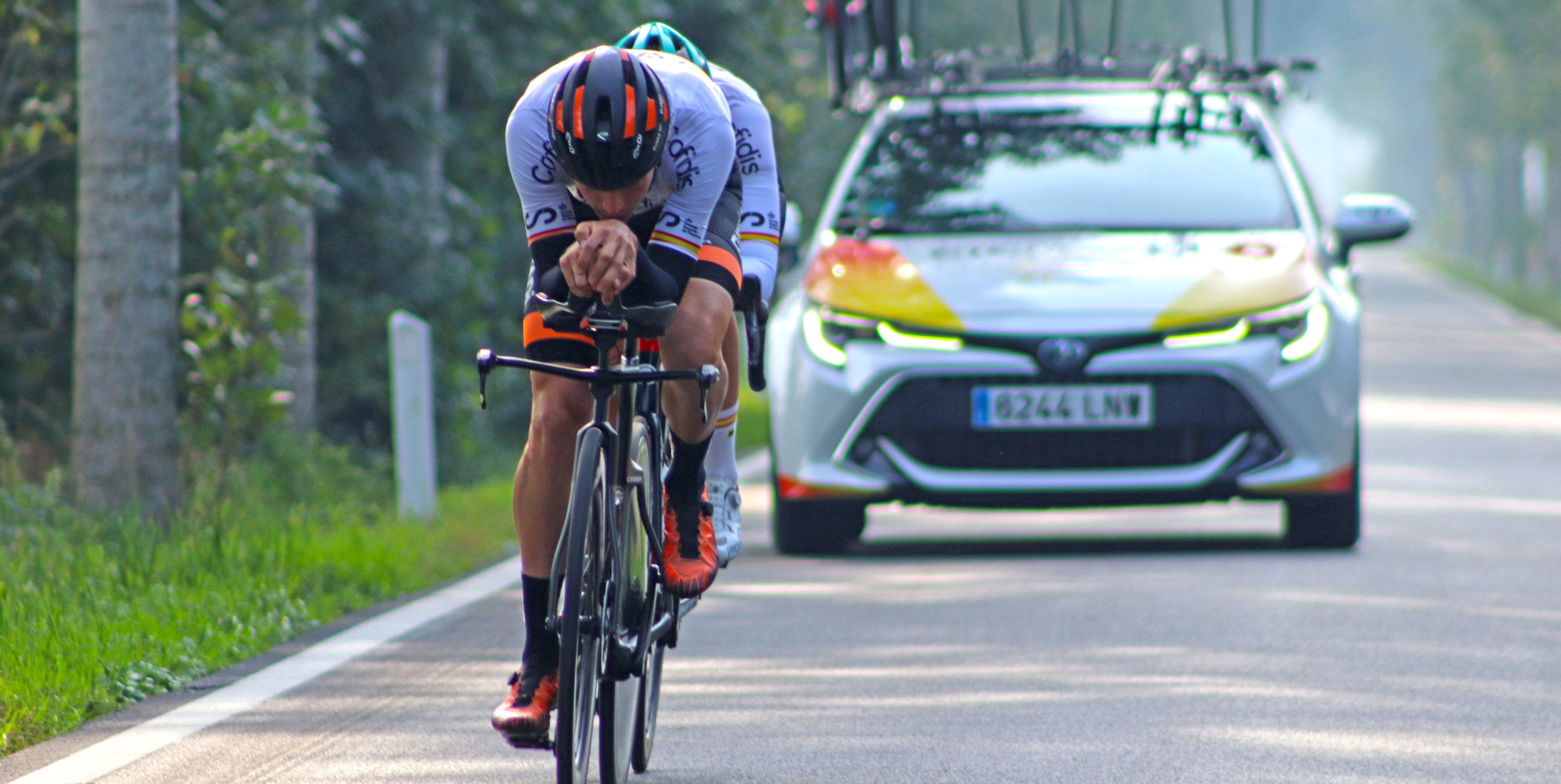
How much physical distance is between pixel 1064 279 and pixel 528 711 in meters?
4.67

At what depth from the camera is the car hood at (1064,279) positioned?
28.8ft

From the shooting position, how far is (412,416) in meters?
10.3

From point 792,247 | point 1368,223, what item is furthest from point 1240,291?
point 792,247

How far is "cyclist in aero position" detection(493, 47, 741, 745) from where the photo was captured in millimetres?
4465

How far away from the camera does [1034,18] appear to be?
5728cm

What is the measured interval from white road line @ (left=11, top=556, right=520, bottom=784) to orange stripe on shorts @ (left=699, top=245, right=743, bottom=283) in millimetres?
1649

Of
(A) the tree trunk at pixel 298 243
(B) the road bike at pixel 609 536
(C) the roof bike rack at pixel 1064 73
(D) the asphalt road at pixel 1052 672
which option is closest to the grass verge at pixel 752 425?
(A) the tree trunk at pixel 298 243

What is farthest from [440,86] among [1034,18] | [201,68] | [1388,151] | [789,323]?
[1388,151]

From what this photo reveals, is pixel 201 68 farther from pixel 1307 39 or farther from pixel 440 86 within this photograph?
pixel 1307 39

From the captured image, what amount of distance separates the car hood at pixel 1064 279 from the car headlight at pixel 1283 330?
0.03m

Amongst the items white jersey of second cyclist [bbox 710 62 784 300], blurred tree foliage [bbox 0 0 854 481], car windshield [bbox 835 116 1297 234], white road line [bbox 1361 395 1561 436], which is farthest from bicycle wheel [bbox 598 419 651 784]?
white road line [bbox 1361 395 1561 436]

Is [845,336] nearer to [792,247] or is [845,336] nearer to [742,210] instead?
[792,247]

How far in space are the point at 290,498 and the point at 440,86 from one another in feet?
14.7

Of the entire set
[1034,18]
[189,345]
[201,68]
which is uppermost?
[1034,18]
